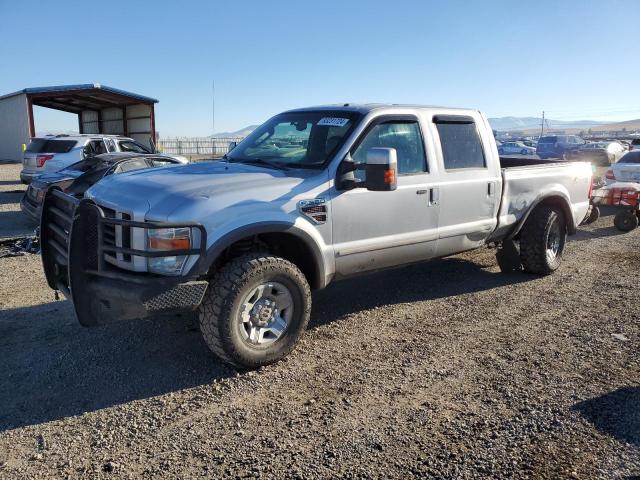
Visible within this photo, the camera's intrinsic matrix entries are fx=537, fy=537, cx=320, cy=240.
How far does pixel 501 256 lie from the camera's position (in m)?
6.88

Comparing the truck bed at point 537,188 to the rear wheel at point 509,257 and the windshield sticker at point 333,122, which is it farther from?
the windshield sticker at point 333,122

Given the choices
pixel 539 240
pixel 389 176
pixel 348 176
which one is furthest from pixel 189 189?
pixel 539 240

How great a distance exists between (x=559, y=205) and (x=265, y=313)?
4.52m

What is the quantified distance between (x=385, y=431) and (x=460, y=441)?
445 millimetres

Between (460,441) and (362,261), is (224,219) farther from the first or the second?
(460,441)

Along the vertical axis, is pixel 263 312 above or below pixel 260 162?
below

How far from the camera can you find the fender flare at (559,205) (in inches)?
249

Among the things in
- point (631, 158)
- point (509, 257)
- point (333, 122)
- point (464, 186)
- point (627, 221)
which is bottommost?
point (627, 221)

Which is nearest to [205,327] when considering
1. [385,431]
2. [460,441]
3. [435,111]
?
[385,431]

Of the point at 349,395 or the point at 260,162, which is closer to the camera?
the point at 349,395

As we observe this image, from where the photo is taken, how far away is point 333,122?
4.86 metres

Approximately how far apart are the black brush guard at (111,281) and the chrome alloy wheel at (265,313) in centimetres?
43

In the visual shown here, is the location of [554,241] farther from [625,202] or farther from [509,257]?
[625,202]

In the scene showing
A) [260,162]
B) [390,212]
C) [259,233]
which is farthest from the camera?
[260,162]
